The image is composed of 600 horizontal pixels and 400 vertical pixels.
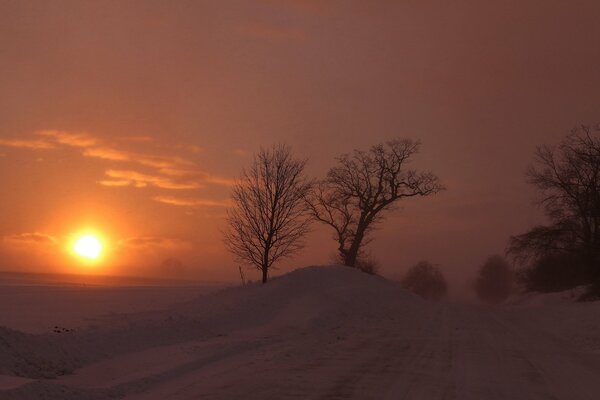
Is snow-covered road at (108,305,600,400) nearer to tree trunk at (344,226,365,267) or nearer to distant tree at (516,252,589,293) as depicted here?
tree trunk at (344,226,365,267)

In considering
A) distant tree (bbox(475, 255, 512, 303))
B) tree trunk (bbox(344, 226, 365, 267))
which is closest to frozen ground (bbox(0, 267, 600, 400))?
tree trunk (bbox(344, 226, 365, 267))

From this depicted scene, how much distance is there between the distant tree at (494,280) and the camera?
9750 centimetres

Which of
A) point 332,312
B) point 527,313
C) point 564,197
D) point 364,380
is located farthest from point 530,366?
point 564,197

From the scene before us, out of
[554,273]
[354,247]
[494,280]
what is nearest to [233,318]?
[354,247]

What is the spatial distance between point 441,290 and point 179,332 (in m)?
95.6

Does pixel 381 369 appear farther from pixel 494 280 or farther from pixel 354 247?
pixel 494 280

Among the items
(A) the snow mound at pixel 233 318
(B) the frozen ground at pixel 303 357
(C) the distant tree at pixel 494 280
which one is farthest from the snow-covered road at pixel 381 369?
(C) the distant tree at pixel 494 280

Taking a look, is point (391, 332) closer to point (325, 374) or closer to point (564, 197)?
point (325, 374)

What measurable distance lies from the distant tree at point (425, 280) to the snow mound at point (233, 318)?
2881 inches

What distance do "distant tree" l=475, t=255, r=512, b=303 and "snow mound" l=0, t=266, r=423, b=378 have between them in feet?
232

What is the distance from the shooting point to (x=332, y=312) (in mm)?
22969

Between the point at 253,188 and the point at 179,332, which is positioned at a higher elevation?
the point at 253,188

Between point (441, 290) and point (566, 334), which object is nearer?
point (566, 334)

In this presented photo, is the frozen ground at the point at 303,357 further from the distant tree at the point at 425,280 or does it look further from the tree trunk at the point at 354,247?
the distant tree at the point at 425,280
